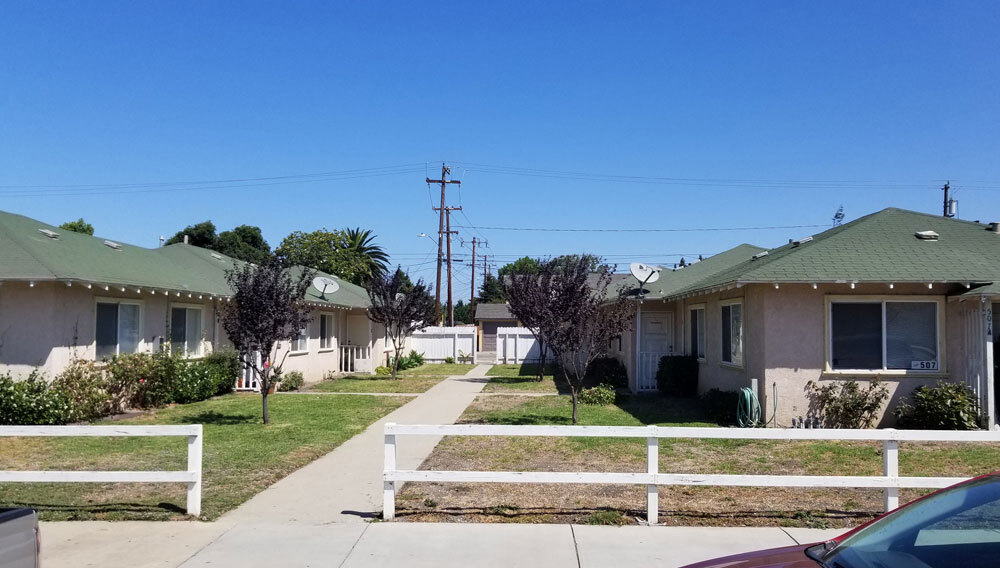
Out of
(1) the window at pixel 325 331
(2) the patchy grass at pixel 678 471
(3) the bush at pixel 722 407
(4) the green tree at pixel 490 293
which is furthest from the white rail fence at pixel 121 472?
(4) the green tree at pixel 490 293

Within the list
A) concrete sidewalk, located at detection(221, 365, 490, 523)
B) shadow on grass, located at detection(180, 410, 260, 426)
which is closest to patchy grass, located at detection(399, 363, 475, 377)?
shadow on grass, located at detection(180, 410, 260, 426)

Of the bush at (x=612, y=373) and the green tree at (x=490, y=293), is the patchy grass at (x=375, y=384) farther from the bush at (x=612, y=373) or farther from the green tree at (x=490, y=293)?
the green tree at (x=490, y=293)

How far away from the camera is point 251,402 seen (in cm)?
1741

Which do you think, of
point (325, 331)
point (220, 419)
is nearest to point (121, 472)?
point (220, 419)

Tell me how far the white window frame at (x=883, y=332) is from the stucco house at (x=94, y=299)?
34.1ft

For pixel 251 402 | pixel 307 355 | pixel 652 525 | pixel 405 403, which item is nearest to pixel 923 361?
pixel 652 525

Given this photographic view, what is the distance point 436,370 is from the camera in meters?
30.9

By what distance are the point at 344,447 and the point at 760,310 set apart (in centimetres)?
754

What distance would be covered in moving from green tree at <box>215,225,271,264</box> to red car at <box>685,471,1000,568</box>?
2138 inches

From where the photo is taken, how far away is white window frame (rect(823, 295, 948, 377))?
41.7 feet

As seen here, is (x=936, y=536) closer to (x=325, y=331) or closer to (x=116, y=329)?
(x=116, y=329)

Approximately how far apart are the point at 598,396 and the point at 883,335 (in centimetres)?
656

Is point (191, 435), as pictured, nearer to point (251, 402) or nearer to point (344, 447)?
point (344, 447)

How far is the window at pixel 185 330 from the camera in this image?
17438 mm
